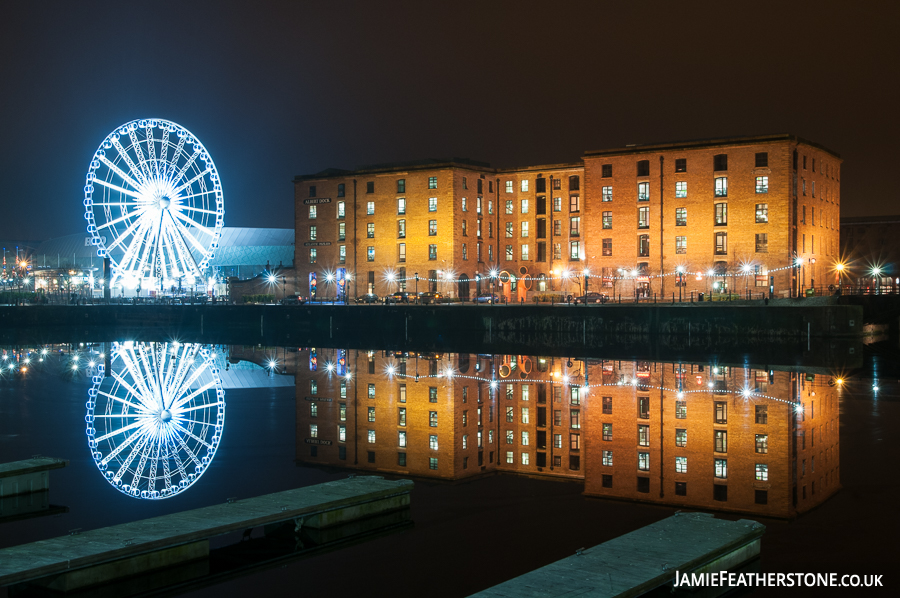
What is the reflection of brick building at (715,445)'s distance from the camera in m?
12.8

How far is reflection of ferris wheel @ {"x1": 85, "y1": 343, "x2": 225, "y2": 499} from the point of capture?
549 inches

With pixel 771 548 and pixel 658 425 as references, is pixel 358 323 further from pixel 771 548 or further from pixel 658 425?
pixel 771 548

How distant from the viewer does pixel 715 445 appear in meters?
16.5

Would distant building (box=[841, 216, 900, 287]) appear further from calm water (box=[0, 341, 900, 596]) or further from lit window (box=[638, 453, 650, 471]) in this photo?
lit window (box=[638, 453, 650, 471])

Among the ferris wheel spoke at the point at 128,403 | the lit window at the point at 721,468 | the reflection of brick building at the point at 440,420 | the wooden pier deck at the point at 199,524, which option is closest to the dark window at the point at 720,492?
the lit window at the point at 721,468

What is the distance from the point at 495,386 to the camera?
27000 millimetres

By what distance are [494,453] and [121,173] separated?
4884 centimetres

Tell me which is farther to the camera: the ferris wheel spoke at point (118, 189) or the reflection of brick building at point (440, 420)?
the ferris wheel spoke at point (118, 189)

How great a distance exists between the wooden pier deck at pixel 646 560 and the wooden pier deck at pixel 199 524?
10.2ft

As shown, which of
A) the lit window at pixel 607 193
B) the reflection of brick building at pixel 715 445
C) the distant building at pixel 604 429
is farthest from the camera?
the lit window at pixel 607 193

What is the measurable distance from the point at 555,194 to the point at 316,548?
2416 inches

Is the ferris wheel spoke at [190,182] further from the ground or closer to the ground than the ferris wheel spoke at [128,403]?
further from the ground

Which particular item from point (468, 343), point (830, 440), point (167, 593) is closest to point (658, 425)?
point (830, 440)

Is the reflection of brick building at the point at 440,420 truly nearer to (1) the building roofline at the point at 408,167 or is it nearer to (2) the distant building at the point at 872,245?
(1) the building roofline at the point at 408,167
